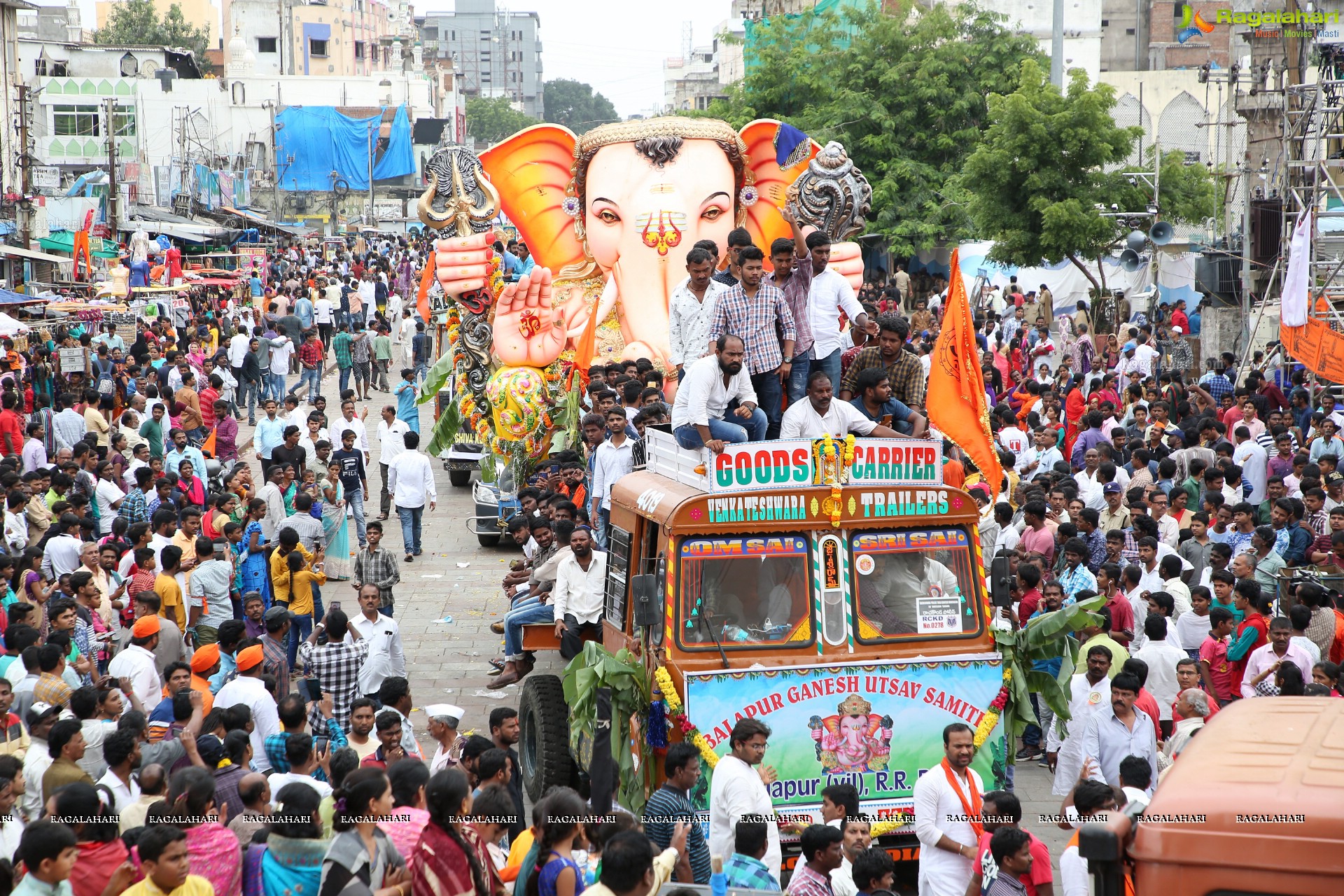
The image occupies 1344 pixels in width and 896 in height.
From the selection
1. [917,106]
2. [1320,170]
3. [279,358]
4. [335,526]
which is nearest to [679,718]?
[335,526]

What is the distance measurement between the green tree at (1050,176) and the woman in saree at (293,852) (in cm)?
1971

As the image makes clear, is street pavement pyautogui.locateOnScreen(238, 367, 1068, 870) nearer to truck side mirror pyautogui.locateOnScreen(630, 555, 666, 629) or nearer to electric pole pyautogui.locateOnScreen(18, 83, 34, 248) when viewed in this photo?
truck side mirror pyautogui.locateOnScreen(630, 555, 666, 629)

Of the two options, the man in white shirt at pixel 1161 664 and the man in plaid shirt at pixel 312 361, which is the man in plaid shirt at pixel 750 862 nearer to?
the man in white shirt at pixel 1161 664

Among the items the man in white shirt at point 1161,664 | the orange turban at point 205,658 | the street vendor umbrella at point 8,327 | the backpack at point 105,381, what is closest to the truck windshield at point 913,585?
the man in white shirt at point 1161,664

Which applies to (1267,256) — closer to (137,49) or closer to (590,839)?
(590,839)

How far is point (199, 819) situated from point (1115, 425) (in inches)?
450

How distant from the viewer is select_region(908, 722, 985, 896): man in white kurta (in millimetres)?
6344

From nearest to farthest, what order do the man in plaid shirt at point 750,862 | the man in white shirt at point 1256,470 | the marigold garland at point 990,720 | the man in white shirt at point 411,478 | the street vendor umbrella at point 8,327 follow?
the man in plaid shirt at point 750,862, the marigold garland at point 990,720, the man in white shirt at point 1256,470, the man in white shirt at point 411,478, the street vendor umbrella at point 8,327

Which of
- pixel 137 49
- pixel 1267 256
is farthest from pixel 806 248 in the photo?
pixel 137 49

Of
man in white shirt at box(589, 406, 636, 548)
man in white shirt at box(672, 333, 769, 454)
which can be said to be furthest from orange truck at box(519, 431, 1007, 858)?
man in white shirt at box(589, 406, 636, 548)

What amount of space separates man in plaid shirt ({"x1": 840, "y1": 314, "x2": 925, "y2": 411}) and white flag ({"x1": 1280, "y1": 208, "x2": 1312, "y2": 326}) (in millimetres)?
7357

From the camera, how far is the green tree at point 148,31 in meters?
79.4

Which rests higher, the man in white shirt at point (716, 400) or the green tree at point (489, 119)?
the green tree at point (489, 119)

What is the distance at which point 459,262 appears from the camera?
52.5 feet
